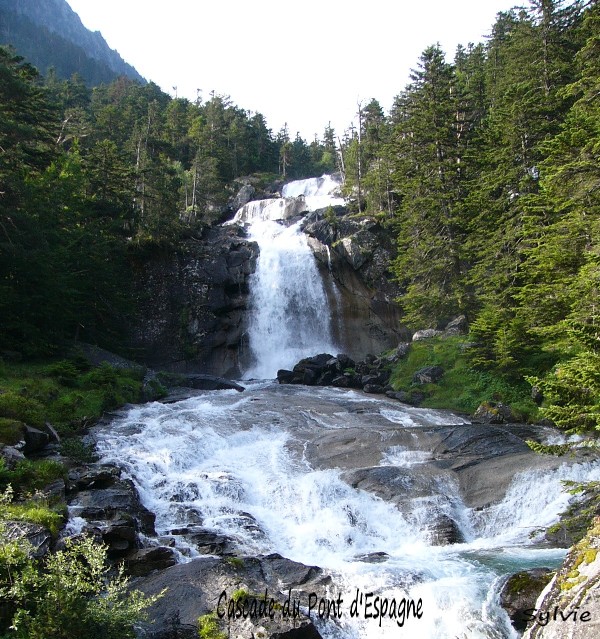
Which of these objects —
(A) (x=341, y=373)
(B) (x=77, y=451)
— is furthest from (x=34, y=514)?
(A) (x=341, y=373)

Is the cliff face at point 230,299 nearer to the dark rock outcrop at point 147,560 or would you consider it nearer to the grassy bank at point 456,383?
the grassy bank at point 456,383

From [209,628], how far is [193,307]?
31.9 meters

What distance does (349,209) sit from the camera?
4975cm

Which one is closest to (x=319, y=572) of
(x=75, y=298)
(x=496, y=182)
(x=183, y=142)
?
(x=496, y=182)

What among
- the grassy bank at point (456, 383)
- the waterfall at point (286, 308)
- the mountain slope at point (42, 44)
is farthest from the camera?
the mountain slope at point (42, 44)

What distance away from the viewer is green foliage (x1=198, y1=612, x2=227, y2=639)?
786 cm

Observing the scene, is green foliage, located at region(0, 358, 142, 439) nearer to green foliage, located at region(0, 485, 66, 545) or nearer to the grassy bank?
green foliage, located at region(0, 485, 66, 545)

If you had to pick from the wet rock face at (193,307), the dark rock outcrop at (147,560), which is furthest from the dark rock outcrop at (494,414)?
the wet rock face at (193,307)

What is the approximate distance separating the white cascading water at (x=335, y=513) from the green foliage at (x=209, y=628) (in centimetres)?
198

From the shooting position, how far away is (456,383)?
2528cm

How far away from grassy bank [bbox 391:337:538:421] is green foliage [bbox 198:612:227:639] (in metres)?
16.7

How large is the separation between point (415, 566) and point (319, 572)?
2.15m

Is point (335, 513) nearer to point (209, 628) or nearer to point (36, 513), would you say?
point (209, 628)

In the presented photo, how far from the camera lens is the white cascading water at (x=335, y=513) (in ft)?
30.6
